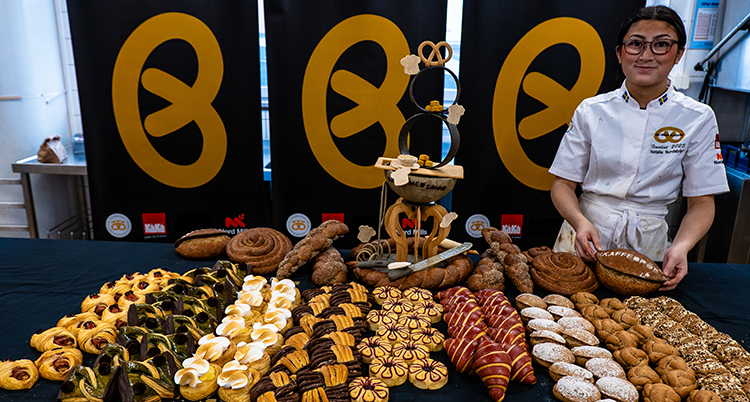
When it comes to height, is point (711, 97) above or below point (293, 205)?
above

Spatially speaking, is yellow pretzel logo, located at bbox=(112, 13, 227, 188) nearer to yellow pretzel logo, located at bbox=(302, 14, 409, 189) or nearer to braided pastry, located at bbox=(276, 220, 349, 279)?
yellow pretzel logo, located at bbox=(302, 14, 409, 189)

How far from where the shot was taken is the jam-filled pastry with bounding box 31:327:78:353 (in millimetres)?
1640

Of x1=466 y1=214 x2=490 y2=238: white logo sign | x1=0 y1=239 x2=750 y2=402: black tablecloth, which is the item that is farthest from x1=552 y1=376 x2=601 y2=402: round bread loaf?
x1=466 y1=214 x2=490 y2=238: white logo sign

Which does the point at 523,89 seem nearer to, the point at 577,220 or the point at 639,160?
the point at 639,160

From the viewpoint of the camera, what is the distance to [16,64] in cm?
378

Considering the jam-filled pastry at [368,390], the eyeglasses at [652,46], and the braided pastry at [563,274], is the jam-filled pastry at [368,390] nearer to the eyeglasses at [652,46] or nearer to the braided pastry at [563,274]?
the braided pastry at [563,274]

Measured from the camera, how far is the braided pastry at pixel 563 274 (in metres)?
2.06

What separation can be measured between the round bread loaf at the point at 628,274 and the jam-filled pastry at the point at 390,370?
109 cm

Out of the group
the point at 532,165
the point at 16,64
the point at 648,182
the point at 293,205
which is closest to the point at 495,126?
the point at 532,165

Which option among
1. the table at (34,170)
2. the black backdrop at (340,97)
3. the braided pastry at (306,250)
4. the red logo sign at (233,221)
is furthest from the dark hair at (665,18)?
the table at (34,170)

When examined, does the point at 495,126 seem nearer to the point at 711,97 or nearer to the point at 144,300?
the point at 711,97

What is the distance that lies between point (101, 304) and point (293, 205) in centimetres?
217

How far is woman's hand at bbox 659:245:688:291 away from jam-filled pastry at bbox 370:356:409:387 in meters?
1.32

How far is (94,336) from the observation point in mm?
1656
